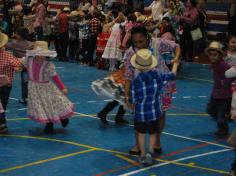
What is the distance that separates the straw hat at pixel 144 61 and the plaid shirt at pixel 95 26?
28.7ft

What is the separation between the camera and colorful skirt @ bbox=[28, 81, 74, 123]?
304 inches

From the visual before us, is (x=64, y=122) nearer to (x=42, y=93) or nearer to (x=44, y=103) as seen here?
(x=44, y=103)

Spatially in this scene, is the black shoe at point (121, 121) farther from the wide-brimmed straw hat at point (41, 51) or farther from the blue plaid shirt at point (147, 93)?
the blue plaid shirt at point (147, 93)

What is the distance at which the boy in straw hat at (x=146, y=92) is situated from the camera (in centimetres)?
625

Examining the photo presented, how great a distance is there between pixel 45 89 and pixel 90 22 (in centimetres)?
750

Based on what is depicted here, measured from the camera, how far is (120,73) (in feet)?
26.8

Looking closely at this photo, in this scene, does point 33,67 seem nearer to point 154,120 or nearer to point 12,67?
point 12,67

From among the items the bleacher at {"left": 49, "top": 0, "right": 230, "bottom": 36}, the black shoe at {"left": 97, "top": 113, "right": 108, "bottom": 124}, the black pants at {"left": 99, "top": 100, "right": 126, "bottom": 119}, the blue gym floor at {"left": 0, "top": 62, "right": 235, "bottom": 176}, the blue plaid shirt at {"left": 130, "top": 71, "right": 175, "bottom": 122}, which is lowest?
the blue gym floor at {"left": 0, "top": 62, "right": 235, "bottom": 176}

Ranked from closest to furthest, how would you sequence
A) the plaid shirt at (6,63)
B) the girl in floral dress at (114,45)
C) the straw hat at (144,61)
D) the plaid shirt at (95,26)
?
the straw hat at (144,61)
the plaid shirt at (6,63)
the girl in floral dress at (114,45)
the plaid shirt at (95,26)

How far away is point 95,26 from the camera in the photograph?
1500cm

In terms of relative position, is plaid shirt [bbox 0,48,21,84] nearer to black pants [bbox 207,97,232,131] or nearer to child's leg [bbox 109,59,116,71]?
black pants [bbox 207,97,232,131]

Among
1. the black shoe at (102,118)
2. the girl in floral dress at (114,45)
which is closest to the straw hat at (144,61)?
the black shoe at (102,118)

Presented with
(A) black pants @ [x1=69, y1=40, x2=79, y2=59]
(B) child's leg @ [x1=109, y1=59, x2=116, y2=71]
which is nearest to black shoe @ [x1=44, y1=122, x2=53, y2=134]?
(B) child's leg @ [x1=109, y1=59, x2=116, y2=71]

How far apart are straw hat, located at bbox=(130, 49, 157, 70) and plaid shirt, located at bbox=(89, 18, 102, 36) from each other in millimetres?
8761
